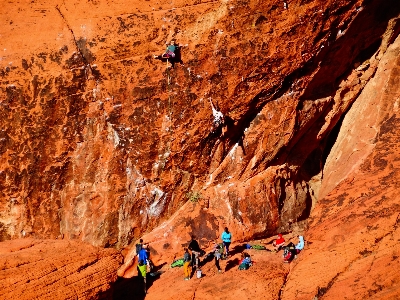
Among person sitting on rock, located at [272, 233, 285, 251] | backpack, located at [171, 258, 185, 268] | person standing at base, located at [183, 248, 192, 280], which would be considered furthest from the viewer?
person sitting on rock, located at [272, 233, 285, 251]

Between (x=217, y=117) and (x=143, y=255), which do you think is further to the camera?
(x=217, y=117)

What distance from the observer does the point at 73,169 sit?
14.0 meters

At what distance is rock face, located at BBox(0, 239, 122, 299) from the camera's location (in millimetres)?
10742

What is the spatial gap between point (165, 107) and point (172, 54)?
5.08 ft

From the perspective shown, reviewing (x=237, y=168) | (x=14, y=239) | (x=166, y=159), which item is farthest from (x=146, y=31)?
(x=14, y=239)

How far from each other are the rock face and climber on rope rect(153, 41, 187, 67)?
17.9ft

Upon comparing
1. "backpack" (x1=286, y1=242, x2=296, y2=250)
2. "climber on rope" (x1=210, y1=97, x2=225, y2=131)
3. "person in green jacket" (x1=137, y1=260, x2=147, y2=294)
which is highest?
"climber on rope" (x1=210, y1=97, x2=225, y2=131)

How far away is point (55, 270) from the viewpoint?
11.3m

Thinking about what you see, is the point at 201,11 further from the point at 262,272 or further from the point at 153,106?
the point at 262,272

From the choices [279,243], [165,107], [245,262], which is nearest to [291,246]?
[279,243]

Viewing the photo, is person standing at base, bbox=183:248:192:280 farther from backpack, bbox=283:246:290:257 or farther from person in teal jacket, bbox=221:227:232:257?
backpack, bbox=283:246:290:257

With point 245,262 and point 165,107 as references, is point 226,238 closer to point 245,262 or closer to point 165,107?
point 245,262

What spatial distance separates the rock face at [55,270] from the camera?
10.7m

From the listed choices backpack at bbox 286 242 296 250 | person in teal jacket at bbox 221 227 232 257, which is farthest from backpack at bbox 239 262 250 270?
backpack at bbox 286 242 296 250
